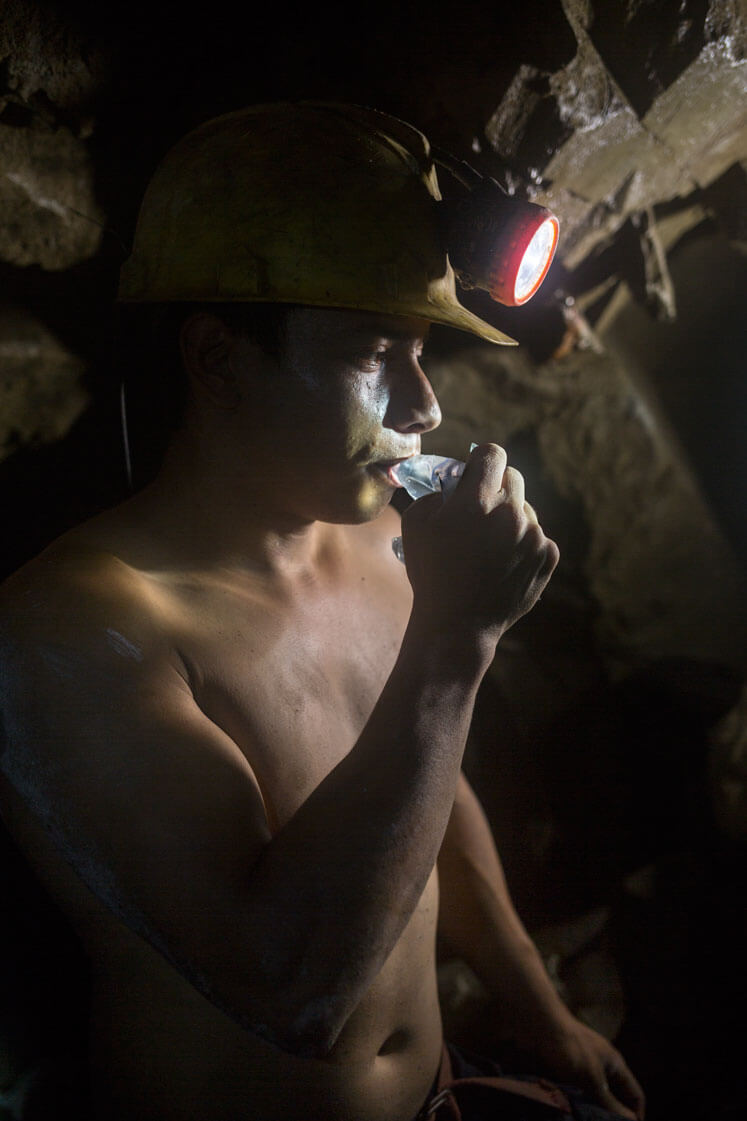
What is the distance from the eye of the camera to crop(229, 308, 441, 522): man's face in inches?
66.7

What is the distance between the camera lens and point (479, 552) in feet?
5.00

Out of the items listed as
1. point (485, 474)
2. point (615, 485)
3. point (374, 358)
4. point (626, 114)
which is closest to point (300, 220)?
point (374, 358)

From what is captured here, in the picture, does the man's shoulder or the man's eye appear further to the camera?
the man's eye

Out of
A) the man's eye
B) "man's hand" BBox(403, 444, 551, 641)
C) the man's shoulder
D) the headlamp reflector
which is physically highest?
the headlamp reflector

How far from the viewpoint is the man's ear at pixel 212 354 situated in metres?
1.78

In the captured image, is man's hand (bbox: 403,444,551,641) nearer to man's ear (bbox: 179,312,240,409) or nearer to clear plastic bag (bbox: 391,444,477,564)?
clear plastic bag (bbox: 391,444,477,564)

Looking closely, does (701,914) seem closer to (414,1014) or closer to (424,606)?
(414,1014)

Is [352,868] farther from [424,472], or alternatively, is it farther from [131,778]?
[424,472]

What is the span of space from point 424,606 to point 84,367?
4.73 ft

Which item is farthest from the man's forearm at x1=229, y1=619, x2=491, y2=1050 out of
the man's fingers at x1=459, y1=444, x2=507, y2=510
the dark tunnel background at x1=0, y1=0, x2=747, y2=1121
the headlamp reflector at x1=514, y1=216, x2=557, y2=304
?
the dark tunnel background at x1=0, y1=0, x2=747, y2=1121

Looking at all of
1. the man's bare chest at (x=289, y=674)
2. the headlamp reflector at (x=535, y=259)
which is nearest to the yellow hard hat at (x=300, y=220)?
the headlamp reflector at (x=535, y=259)

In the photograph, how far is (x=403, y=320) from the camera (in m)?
1.74

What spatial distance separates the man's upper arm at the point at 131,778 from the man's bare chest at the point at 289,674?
6.8 inches

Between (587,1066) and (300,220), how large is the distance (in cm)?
267
